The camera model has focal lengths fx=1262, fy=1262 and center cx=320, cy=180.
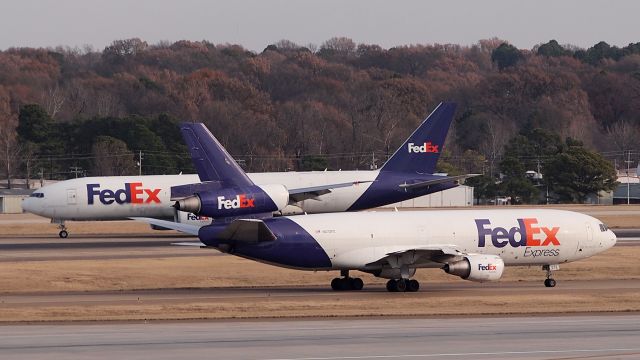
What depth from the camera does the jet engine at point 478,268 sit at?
46.5 metres

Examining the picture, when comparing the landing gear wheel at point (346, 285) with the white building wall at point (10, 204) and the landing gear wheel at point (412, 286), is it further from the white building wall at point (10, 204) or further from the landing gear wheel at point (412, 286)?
the white building wall at point (10, 204)

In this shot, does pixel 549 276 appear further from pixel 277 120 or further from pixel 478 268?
pixel 277 120

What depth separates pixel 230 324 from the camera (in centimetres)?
3734

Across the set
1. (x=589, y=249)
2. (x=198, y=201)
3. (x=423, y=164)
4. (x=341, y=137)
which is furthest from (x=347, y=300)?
(x=341, y=137)

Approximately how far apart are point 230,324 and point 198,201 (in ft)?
70.3

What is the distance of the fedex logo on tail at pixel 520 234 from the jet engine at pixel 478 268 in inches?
83.6

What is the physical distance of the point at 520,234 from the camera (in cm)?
4922

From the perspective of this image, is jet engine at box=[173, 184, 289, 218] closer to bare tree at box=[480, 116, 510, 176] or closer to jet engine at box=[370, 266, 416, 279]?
jet engine at box=[370, 266, 416, 279]

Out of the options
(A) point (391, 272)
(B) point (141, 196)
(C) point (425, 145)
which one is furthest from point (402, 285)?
(B) point (141, 196)

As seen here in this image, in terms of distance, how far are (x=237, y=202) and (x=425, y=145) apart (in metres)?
17.2

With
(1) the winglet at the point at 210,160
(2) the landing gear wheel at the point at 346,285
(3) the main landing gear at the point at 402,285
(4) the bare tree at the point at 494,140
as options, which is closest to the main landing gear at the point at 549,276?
(3) the main landing gear at the point at 402,285

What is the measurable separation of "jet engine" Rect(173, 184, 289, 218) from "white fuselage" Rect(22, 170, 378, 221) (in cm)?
1353

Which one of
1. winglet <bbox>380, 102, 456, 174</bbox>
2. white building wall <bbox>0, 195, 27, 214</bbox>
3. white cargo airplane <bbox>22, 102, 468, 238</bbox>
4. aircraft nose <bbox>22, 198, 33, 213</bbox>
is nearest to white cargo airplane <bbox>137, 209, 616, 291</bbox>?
white cargo airplane <bbox>22, 102, 468, 238</bbox>

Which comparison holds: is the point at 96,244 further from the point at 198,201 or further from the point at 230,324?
the point at 230,324
